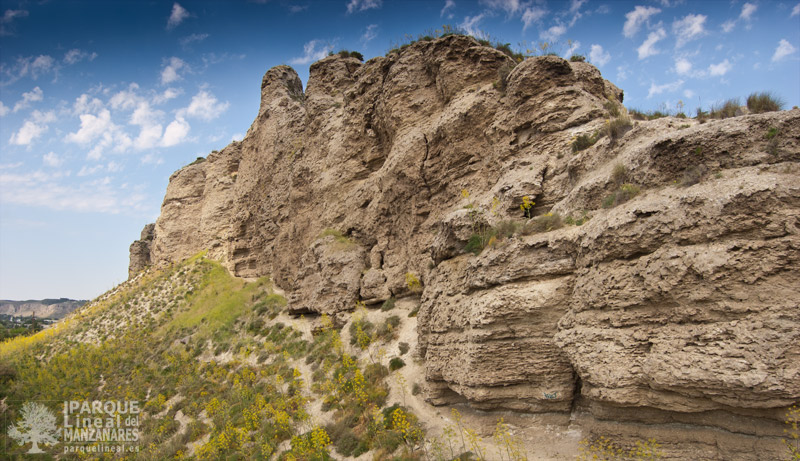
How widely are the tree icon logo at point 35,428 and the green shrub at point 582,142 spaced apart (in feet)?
91.2

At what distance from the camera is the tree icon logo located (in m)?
18.7

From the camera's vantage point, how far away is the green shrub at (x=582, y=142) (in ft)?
35.8

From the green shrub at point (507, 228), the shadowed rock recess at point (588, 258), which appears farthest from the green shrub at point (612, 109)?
the green shrub at point (507, 228)

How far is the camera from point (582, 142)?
11.0 metres

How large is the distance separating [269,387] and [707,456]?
15655 millimetres

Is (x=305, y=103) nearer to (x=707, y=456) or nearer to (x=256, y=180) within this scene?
(x=256, y=180)

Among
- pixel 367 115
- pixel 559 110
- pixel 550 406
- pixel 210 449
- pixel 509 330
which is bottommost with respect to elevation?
pixel 210 449

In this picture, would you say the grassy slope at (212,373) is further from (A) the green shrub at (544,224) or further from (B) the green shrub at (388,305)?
(A) the green shrub at (544,224)

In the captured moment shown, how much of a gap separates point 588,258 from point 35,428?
28585mm

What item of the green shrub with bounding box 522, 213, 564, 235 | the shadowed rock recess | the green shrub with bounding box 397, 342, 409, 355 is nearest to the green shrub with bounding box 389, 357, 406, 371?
the green shrub with bounding box 397, 342, 409, 355

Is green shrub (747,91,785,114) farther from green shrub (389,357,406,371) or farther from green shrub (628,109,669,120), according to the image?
green shrub (389,357,406,371)

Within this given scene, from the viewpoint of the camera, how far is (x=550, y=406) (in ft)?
27.0

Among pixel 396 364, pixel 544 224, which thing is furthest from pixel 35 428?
pixel 544 224

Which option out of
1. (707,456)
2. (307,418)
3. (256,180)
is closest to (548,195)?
(707,456)
